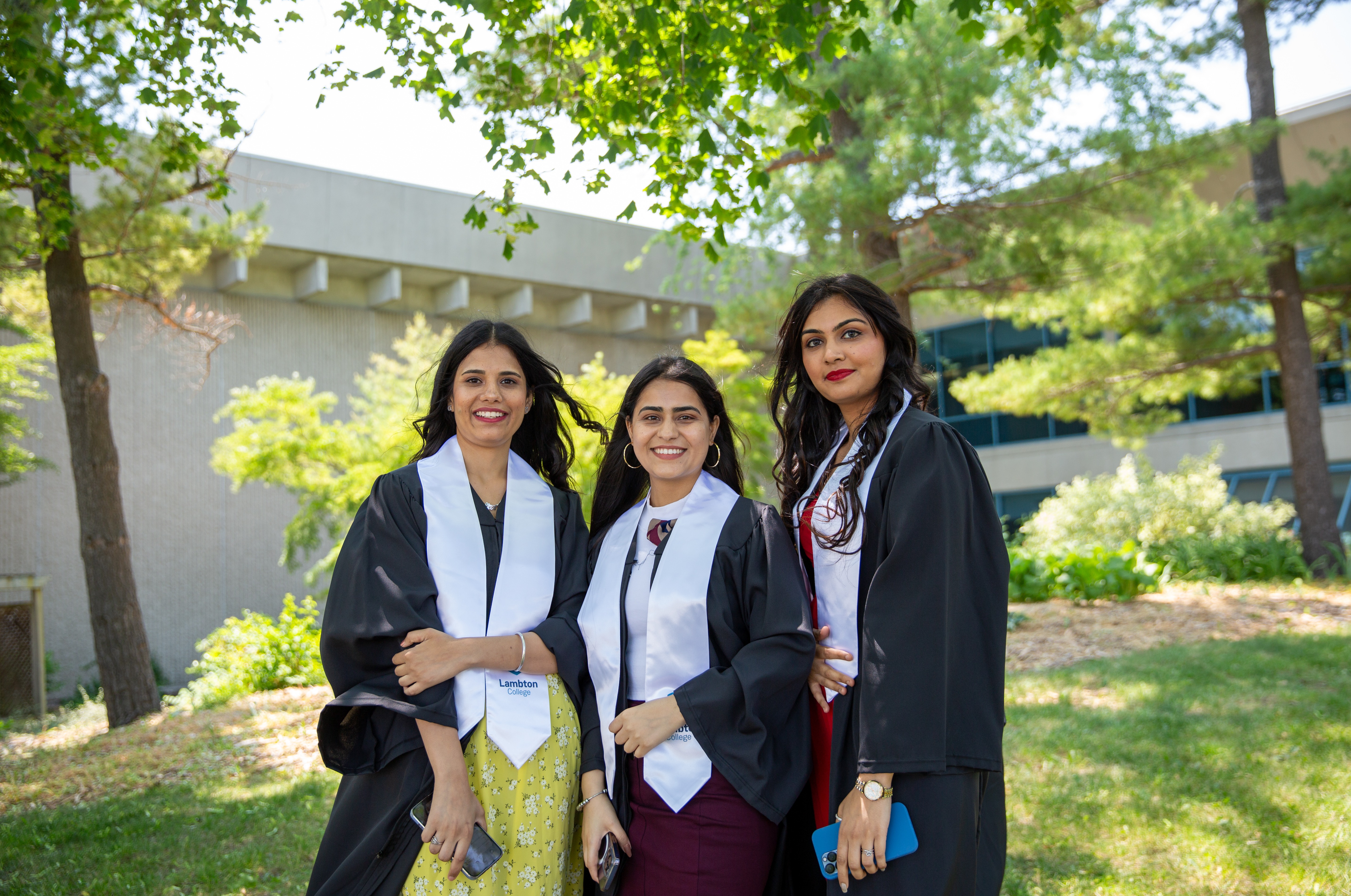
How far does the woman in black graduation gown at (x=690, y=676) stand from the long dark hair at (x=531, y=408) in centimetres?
42

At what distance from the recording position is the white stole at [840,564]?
2312 mm

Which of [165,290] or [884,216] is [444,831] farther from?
[165,290]

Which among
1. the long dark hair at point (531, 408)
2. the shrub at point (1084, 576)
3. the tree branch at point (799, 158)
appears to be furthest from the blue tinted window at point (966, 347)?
the long dark hair at point (531, 408)

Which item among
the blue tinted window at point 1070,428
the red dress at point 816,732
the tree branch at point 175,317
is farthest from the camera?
the blue tinted window at point 1070,428

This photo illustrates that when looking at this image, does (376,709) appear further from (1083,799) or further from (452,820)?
(1083,799)

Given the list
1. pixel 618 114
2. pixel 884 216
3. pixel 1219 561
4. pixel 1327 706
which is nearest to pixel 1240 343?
pixel 1219 561

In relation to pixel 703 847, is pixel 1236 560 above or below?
below

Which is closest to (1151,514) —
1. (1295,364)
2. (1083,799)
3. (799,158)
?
(1295,364)

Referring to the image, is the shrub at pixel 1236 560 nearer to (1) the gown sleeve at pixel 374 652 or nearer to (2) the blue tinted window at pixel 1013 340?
(2) the blue tinted window at pixel 1013 340

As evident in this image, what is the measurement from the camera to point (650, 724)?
233cm

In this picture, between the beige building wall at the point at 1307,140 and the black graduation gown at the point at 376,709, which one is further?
the beige building wall at the point at 1307,140

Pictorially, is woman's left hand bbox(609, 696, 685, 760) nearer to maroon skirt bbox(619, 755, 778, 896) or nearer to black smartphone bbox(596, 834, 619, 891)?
maroon skirt bbox(619, 755, 778, 896)

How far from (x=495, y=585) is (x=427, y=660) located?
1.04 feet

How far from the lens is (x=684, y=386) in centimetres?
269
